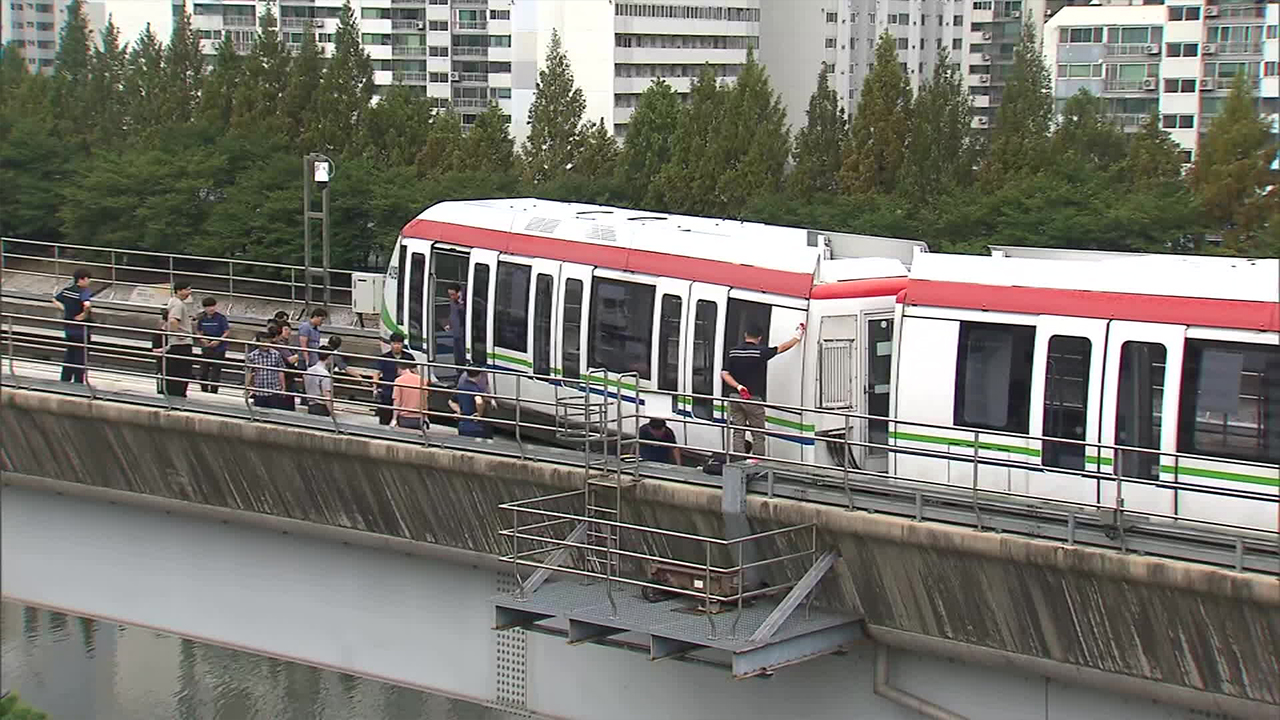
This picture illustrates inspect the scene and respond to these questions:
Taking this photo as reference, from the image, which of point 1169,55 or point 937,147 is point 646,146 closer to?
point 937,147

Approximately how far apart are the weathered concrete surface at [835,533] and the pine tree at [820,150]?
28027mm

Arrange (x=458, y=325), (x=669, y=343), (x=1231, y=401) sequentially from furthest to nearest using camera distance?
1. (x=458, y=325)
2. (x=669, y=343)
3. (x=1231, y=401)

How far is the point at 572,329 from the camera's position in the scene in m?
20.2

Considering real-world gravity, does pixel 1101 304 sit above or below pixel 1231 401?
above

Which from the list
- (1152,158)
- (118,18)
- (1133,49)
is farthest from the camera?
(118,18)

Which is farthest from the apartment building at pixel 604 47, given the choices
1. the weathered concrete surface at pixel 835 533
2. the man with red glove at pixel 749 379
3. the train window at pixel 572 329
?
the man with red glove at pixel 749 379

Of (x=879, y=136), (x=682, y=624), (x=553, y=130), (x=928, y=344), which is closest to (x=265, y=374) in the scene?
(x=682, y=624)

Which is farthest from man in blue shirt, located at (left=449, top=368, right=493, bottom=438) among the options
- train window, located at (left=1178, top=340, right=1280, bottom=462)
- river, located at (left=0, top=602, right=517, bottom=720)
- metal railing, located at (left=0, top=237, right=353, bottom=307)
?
river, located at (left=0, top=602, right=517, bottom=720)

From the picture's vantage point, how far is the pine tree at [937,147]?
44.5 metres

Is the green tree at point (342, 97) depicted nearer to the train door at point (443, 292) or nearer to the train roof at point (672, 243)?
the train door at point (443, 292)

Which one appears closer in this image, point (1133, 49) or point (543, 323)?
point (543, 323)

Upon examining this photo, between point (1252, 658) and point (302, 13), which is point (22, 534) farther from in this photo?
point (302, 13)

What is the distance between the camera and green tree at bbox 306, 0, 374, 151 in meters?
48.6

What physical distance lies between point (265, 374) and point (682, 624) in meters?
6.67
